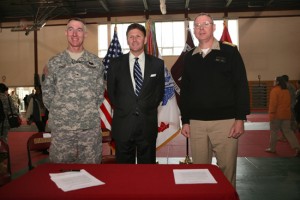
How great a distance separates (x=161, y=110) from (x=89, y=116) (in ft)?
6.55

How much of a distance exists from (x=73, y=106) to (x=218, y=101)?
1.27 metres

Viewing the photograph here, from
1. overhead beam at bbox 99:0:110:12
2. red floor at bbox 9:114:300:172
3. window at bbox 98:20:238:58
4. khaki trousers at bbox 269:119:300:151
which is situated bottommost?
red floor at bbox 9:114:300:172

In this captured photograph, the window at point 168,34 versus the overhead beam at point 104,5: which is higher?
the overhead beam at point 104,5

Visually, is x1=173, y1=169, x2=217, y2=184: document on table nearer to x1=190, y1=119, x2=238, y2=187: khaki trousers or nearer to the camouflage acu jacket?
x1=190, y1=119, x2=238, y2=187: khaki trousers

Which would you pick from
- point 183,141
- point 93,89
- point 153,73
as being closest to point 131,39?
point 153,73

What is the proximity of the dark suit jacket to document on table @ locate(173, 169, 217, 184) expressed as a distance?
0.94m

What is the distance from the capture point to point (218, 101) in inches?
100

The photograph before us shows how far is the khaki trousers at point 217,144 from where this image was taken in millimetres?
2557

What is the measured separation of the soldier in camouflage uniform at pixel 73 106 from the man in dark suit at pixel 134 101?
0.24 m

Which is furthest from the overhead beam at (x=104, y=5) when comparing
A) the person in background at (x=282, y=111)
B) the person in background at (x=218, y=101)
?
the person in background at (x=218, y=101)

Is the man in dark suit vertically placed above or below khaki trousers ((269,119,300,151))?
above

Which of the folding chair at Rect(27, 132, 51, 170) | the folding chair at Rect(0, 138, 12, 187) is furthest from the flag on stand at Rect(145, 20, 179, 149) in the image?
the folding chair at Rect(0, 138, 12, 187)

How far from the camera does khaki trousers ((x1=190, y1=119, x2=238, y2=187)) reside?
8.39 ft

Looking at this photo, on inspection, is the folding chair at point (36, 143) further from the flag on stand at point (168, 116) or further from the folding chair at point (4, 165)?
the flag on stand at point (168, 116)
